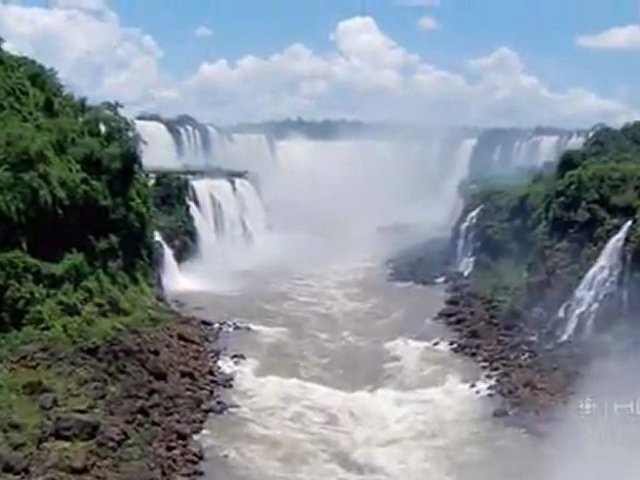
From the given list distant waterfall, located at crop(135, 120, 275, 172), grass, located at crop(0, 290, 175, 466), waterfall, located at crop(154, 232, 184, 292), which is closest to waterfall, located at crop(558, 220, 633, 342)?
grass, located at crop(0, 290, 175, 466)

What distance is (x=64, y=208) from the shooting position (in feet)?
88.0

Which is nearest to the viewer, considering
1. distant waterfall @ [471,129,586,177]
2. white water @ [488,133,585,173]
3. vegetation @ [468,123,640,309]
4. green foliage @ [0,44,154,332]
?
green foliage @ [0,44,154,332]

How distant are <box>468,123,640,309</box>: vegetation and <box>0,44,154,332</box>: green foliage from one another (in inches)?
457

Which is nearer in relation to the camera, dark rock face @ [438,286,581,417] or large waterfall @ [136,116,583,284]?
dark rock face @ [438,286,581,417]

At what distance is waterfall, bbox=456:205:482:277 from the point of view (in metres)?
39.9

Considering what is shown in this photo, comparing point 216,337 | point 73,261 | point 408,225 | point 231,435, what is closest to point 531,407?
point 231,435

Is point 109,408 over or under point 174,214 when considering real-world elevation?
under

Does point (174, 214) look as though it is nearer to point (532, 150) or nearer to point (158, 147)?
point (158, 147)

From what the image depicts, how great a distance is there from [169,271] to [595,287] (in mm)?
14643

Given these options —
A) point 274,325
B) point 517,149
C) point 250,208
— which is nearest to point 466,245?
point 250,208

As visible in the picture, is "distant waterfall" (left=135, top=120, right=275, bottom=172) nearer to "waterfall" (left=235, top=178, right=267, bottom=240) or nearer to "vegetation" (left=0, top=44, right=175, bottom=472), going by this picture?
"waterfall" (left=235, top=178, right=267, bottom=240)

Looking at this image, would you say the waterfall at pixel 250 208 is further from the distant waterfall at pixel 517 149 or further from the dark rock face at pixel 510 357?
the distant waterfall at pixel 517 149

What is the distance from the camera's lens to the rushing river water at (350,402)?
19.8 meters

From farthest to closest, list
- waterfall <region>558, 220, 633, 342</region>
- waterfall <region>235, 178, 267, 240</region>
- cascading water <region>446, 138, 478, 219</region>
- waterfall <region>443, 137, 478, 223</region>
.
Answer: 1. cascading water <region>446, 138, 478, 219</region>
2. waterfall <region>443, 137, 478, 223</region>
3. waterfall <region>235, 178, 267, 240</region>
4. waterfall <region>558, 220, 633, 342</region>
